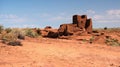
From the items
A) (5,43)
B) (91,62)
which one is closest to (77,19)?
(5,43)

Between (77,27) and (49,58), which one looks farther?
(77,27)

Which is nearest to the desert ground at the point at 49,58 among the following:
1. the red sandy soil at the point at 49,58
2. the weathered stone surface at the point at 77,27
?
the red sandy soil at the point at 49,58

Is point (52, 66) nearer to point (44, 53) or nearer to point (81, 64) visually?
point (81, 64)

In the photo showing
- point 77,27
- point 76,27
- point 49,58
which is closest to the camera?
point 49,58

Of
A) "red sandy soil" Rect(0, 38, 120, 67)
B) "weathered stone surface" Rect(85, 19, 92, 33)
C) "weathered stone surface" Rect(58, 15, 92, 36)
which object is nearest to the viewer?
"red sandy soil" Rect(0, 38, 120, 67)

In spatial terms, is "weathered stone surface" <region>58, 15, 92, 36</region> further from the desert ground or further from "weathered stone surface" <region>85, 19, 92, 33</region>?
the desert ground

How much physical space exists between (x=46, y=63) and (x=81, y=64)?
188cm

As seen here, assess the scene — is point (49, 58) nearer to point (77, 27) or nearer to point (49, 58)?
point (49, 58)

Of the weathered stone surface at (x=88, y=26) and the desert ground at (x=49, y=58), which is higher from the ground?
the weathered stone surface at (x=88, y=26)

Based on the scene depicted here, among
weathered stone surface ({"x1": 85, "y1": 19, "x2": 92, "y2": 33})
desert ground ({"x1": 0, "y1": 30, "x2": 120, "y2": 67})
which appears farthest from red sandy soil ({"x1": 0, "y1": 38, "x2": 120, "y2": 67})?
weathered stone surface ({"x1": 85, "y1": 19, "x2": 92, "y2": 33})

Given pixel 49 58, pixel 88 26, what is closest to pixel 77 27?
pixel 88 26

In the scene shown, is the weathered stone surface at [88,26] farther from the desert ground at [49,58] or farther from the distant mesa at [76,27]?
the desert ground at [49,58]

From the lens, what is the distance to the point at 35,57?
589 inches

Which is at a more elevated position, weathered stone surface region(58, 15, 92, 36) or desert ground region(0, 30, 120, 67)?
weathered stone surface region(58, 15, 92, 36)
